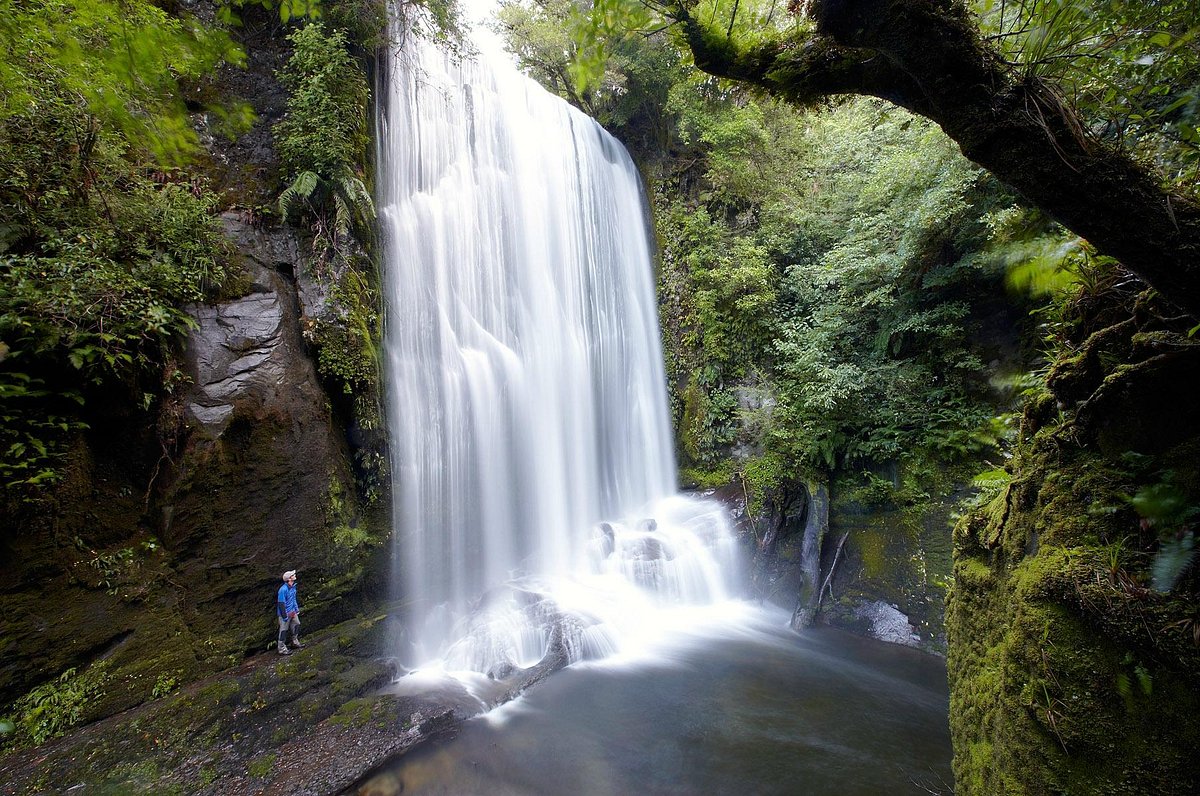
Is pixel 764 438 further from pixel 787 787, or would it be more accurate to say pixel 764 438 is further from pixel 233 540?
pixel 233 540

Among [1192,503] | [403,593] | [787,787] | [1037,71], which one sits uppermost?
[1037,71]

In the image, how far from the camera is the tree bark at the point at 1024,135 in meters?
1.67

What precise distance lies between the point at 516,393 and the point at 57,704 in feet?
22.2

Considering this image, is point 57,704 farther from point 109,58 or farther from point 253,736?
point 109,58

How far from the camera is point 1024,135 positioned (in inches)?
71.9

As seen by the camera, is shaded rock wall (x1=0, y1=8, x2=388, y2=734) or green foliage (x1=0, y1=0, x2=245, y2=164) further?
shaded rock wall (x1=0, y1=8, x2=388, y2=734)

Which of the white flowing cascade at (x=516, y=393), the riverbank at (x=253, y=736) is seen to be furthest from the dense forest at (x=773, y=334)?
the white flowing cascade at (x=516, y=393)

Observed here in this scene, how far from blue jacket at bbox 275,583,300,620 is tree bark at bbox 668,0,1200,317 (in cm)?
704

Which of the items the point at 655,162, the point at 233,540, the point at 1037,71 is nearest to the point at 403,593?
the point at 233,540

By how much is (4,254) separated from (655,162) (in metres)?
13.2

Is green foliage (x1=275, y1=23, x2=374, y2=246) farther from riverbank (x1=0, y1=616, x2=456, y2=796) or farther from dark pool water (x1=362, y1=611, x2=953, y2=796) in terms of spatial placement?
dark pool water (x1=362, y1=611, x2=953, y2=796)

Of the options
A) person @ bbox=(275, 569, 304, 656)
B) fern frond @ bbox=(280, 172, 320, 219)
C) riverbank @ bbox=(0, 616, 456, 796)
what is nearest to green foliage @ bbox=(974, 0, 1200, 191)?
riverbank @ bbox=(0, 616, 456, 796)

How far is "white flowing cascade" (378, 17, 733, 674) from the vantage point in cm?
765

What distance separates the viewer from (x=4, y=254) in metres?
4.66
